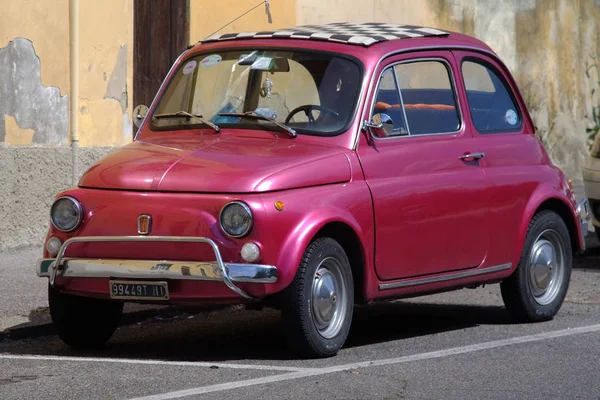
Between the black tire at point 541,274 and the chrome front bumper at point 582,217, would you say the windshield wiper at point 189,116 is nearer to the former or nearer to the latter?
the black tire at point 541,274

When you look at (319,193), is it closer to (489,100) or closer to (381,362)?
(381,362)

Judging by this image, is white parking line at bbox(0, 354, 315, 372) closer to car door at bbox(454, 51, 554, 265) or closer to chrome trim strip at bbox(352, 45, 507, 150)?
chrome trim strip at bbox(352, 45, 507, 150)

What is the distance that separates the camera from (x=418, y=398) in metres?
6.40

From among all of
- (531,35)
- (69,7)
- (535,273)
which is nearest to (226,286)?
(535,273)

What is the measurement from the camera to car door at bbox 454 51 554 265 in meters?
8.77

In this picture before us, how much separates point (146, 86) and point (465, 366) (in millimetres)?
7661

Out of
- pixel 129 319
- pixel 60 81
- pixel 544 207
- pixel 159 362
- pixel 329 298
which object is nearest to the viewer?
pixel 159 362

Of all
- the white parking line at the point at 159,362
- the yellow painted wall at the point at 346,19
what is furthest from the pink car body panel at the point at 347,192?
the yellow painted wall at the point at 346,19

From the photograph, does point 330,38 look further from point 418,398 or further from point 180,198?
point 418,398

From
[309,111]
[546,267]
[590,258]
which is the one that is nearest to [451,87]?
[309,111]

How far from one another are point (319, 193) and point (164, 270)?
940 mm

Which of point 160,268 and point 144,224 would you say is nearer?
point 160,268

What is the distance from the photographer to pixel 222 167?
733cm

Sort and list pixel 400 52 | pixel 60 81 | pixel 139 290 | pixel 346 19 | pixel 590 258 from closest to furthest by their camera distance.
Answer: pixel 139 290, pixel 400 52, pixel 60 81, pixel 590 258, pixel 346 19
